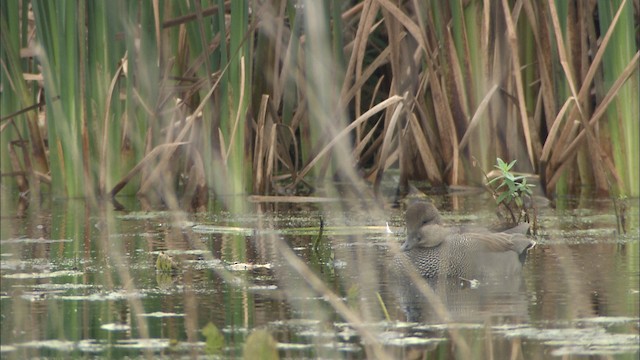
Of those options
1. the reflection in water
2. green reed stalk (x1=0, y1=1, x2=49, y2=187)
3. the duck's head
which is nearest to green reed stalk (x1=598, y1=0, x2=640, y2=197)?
the duck's head

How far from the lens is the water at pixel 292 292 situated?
4172 mm

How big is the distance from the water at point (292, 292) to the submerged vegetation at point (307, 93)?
0.64m

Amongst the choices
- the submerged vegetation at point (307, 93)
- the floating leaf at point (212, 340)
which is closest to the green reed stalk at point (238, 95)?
the submerged vegetation at point (307, 93)

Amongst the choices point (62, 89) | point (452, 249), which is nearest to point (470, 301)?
point (452, 249)

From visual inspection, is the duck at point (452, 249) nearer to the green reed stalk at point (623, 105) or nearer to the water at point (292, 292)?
the water at point (292, 292)

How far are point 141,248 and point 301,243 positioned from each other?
76cm

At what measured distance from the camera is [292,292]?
5207mm

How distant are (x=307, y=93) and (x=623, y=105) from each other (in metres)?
1.88

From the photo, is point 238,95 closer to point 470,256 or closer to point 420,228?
point 420,228

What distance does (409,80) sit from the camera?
336 inches

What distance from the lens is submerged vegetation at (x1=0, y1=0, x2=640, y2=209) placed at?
8.03 m

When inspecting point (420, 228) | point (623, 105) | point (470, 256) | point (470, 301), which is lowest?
point (470, 301)

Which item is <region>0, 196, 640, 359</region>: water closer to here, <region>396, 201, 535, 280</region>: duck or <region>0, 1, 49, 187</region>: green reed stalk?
<region>396, 201, 535, 280</region>: duck

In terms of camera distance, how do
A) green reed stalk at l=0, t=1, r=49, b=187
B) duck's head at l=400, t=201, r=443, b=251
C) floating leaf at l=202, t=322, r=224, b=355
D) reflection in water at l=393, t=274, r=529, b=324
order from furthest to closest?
1. green reed stalk at l=0, t=1, r=49, b=187
2. duck's head at l=400, t=201, r=443, b=251
3. reflection in water at l=393, t=274, r=529, b=324
4. floating leaf at l=202, t=322, r=224, b=355
